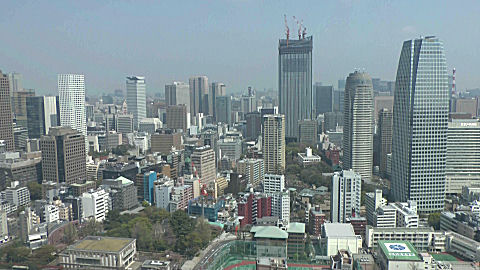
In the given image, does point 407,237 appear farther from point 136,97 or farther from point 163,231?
point 136,97

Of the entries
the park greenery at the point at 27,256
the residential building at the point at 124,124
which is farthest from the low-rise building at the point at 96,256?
the residential building at the point at 124,124

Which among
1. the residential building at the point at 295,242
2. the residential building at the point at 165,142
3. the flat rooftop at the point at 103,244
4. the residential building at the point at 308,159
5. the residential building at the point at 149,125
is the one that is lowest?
the residential building at the point at 295,242

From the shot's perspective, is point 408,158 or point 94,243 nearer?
point 94,243

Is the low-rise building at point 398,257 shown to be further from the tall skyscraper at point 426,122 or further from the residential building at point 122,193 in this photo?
the residential building at point 122,193

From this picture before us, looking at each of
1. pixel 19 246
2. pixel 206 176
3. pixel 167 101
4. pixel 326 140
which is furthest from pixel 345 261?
pixel 167 101

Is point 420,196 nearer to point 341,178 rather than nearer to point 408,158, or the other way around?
point 408,158

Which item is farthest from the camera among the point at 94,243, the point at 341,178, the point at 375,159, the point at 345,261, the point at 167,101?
the point at 167,101

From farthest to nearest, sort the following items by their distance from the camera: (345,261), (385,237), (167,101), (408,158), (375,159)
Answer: (167,101)
(375,159)
(408,158)
(385,237)
(345,261)
